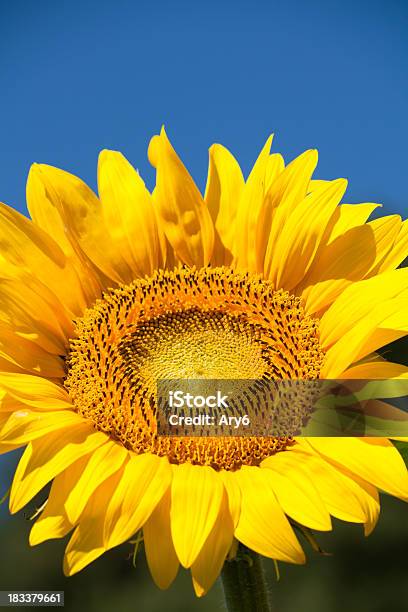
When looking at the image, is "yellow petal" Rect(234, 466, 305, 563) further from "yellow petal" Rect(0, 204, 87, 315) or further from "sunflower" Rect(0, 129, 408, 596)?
"yellow petal" Rect(0, 204, 87, 315)

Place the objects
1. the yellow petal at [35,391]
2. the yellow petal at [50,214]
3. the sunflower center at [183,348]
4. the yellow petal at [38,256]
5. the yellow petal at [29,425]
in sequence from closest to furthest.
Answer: the yellow petal at [29,425]
the yellow petal at [35,391]
the sunflower center at [183,348]
the yellow petal at [38,256]
the yellow petal at [50,214]

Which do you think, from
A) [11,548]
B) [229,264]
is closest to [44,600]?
[229,264]

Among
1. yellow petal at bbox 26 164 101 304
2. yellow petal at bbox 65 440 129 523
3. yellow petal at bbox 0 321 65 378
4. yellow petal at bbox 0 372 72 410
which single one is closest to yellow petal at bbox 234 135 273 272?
yellow petal at bbox 26 164 101 304

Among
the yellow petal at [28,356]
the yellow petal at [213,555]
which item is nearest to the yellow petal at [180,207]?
the yellow petal at [28,356]

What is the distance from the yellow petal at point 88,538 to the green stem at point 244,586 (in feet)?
1.28

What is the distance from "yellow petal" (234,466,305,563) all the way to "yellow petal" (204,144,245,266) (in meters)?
1.28

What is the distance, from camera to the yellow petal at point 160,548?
240cm

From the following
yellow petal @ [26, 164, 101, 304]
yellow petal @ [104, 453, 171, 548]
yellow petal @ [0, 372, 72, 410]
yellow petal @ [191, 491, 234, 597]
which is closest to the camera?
yellow petal @ [191, 491, 234, 597]

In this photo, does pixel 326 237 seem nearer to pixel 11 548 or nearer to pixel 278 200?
pixel 278 200

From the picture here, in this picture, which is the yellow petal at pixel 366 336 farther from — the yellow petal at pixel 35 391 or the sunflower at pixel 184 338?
the yellow petal at pixel 35 391

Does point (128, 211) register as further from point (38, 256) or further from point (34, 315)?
point (34, 315)

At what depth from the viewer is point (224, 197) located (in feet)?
11.8

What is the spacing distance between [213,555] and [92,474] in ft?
1.44

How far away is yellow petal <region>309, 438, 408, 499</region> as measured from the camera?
8.38 ft
